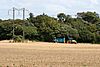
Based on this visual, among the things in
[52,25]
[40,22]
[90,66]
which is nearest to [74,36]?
[52,25]

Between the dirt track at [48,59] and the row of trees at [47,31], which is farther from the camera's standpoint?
the row of trees at [47,31]

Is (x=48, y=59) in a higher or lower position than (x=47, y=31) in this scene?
lower

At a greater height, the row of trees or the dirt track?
the row of trees

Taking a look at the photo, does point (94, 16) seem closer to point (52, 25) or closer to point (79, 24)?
point (79, 24)

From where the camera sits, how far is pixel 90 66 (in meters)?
21.8

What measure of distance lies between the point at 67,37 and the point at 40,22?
765 inches

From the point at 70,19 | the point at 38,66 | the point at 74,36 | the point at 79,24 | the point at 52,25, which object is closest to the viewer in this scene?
the point at 38,66

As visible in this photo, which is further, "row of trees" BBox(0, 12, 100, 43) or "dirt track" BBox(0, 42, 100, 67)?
A: "row of trees" BBox(0, 12, 100, 43)

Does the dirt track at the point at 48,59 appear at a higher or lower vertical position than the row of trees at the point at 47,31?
lower

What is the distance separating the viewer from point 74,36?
358ft

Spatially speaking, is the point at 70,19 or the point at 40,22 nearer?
the point at 40,22

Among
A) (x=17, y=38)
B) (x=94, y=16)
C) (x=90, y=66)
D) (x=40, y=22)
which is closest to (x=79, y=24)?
(x=40, y=22)

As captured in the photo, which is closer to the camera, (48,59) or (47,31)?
(48,59)

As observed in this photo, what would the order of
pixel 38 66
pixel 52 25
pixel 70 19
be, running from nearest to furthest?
1. pixel 38 66
2. pixel 52 25
3. pixel 70 19
